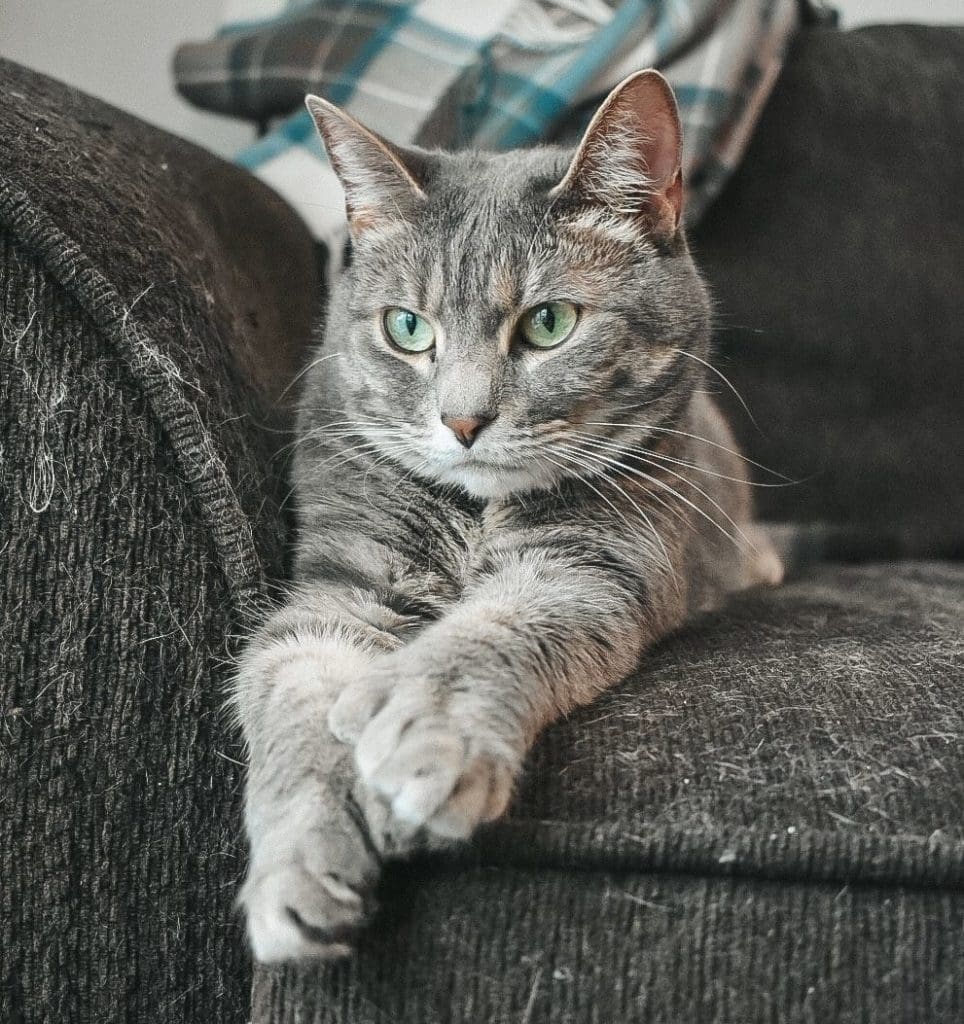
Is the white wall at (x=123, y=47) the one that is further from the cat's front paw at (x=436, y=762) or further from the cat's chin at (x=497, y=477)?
the cat's front paw at (x=436, y=762)

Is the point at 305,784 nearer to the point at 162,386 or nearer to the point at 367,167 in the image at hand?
the point at 162,386

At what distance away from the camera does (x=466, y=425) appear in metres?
0.90

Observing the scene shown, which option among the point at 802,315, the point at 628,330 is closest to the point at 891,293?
the point at 802,315

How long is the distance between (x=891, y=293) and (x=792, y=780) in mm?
1152

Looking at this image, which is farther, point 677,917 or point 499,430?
point 499,430

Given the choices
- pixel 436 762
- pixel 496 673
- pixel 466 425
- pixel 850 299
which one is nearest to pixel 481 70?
pixel 850 299

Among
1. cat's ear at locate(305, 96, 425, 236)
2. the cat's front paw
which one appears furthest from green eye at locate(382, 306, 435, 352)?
the cat's front paw

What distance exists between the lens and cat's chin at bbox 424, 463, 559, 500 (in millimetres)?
937

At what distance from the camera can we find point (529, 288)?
3.07 ft

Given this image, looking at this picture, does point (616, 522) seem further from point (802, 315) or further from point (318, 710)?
point (802, 315)

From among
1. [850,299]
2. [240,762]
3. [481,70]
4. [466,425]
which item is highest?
[481,70]

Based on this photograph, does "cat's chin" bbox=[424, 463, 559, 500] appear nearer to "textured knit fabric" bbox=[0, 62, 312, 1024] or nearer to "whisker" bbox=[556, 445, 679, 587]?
"whisker" bbox=[556, 445, 679, 587]

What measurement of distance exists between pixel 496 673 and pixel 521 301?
37cm

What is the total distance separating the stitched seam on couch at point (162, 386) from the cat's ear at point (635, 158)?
1.38 feet
